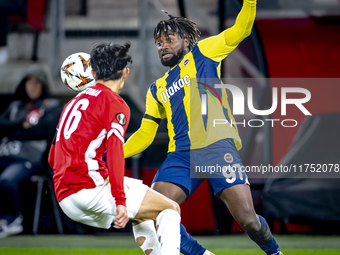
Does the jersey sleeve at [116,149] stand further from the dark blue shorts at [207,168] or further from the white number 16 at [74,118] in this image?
the dark blue shorts at [207,168]

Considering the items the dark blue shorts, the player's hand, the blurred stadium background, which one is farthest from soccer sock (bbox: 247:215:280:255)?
the blurred stadium background

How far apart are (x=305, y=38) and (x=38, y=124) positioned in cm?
344

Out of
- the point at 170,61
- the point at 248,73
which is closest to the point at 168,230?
the point at 170,61

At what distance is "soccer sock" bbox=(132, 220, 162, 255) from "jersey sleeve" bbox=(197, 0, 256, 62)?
1.34m

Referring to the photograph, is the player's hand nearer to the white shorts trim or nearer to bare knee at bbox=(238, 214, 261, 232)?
the white shorts trim

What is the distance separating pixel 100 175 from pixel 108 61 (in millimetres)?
649

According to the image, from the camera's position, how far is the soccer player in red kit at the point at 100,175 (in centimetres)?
231

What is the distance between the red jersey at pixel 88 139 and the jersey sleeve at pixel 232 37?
105 centimetres

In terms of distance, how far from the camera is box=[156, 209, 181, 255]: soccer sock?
2438 millimetres

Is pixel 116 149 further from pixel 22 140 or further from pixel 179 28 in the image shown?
pixel 22 140

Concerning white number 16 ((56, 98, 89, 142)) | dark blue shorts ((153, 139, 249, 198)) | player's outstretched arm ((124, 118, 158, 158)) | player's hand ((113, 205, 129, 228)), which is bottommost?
player's hand ((113, 205, 129, 228))

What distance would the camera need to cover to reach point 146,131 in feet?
11.1

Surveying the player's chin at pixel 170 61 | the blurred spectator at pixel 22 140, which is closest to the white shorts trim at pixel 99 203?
the player's chin at pixel 170 61

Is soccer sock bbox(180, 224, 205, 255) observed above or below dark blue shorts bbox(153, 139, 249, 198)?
below
